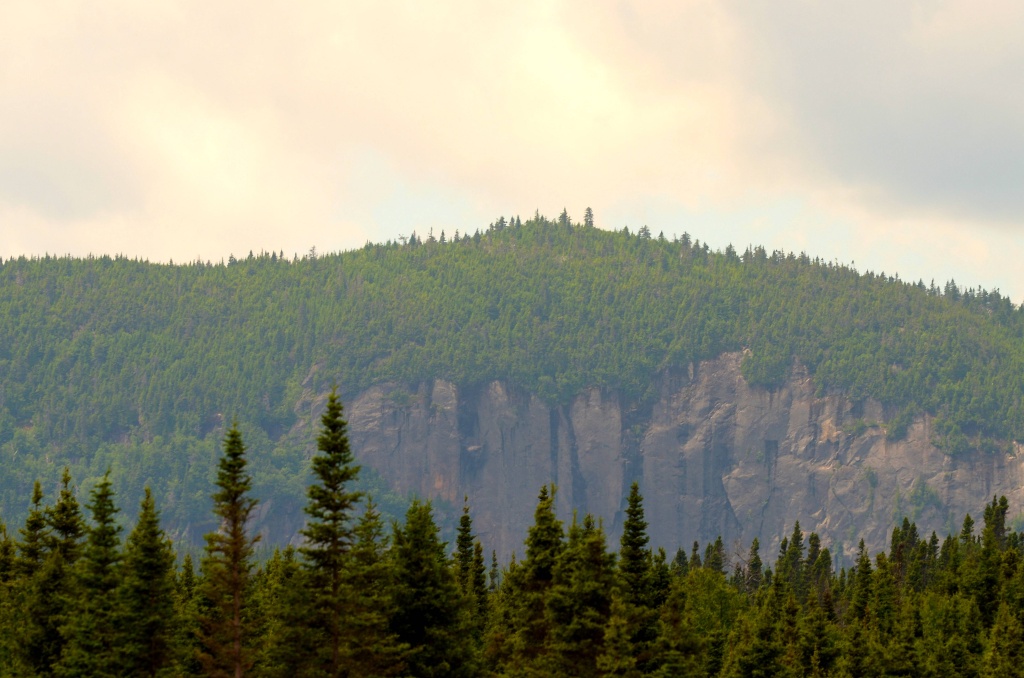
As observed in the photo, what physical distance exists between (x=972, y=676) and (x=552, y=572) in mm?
52698

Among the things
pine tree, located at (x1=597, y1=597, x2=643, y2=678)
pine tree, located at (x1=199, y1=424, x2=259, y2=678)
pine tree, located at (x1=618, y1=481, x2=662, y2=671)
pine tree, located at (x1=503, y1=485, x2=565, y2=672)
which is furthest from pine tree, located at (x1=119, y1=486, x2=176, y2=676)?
pine tree, located at (x1=618, y1=481, x2=662, y2=671)

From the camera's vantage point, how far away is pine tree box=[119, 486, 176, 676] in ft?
246

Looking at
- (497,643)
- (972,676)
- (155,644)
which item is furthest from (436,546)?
(972,676)

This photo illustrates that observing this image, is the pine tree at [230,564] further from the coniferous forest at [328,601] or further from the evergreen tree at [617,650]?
the evergreen tree at [617,650]

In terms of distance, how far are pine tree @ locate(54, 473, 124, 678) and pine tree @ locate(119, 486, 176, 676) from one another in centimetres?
45

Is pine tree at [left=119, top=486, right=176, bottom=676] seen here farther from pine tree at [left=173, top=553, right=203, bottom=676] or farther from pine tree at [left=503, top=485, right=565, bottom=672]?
pine tree at [left=503, top=485, right=565, bottom=672]

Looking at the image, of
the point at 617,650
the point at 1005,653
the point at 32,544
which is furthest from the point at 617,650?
the point at 1005,653

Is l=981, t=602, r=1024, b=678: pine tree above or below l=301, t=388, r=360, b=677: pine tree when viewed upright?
below

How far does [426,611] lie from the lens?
243 feet

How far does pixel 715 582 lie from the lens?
6826 inches

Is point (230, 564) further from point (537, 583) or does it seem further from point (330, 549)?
point (537, 583)

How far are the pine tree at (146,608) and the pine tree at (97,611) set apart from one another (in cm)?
45

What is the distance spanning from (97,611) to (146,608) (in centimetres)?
368

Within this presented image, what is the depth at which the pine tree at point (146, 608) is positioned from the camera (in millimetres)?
74938
